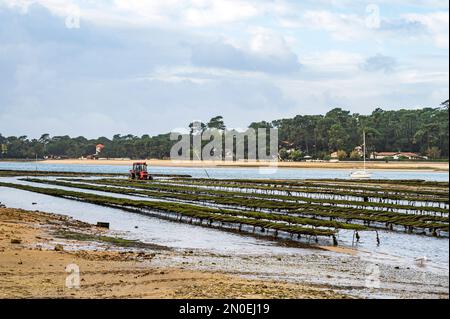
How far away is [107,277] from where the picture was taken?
18938 millimetres

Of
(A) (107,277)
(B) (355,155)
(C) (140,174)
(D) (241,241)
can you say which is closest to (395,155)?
(B) (355,155)

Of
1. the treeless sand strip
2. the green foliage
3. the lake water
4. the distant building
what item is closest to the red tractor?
the distant building

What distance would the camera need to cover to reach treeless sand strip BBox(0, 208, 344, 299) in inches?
645

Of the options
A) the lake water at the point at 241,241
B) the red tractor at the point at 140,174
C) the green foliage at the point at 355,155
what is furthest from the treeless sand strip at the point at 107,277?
the green foliage at the point at 355,155

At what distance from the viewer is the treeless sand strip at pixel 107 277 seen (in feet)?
53.7

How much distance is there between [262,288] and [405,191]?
56.3 meters

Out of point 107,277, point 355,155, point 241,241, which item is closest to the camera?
point 107,277

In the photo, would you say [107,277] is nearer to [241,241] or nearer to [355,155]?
[241,241]

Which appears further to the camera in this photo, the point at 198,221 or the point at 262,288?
the point at 198,221

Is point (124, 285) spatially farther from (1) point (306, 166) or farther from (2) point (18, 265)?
(1) point (306, 166)

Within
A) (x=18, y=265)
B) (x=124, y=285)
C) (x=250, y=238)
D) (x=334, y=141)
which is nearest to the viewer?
(x=124, y=285)

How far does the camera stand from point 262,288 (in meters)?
17.7
